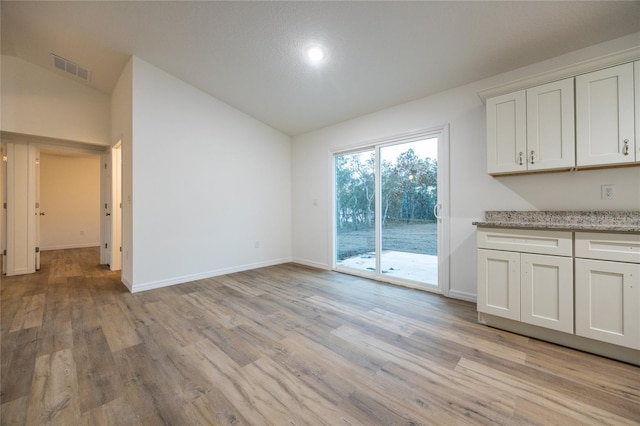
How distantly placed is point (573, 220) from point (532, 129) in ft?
2.89

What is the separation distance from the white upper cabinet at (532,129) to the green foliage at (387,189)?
872 millimetres

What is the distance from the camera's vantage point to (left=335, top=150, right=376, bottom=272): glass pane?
397 cm

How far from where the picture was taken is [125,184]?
11.6 ft

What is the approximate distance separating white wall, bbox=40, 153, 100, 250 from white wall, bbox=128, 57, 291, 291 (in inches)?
206

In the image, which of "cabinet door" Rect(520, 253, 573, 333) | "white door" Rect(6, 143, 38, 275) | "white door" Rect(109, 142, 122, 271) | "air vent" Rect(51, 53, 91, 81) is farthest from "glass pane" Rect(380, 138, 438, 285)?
"white door" Rect(6, 143, 38, 275)

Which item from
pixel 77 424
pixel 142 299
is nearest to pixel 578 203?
pixel 77 424

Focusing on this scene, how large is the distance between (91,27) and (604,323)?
5357mm

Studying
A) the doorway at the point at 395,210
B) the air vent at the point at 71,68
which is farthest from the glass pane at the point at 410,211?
the air vent at the point at 71,68

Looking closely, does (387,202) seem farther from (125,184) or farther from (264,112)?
(125,184)

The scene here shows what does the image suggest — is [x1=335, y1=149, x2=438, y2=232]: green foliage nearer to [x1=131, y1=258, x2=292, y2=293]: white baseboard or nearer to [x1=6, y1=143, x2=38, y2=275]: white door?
[x1=131, y1=258, x2=292, y2=293]: white baseboard

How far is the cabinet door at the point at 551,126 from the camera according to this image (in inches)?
81.1

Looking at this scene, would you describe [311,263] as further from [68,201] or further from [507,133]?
[68,201]

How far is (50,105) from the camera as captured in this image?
3.94 metres

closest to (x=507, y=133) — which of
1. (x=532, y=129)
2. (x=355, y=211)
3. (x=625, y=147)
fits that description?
(x=532, y=129)
